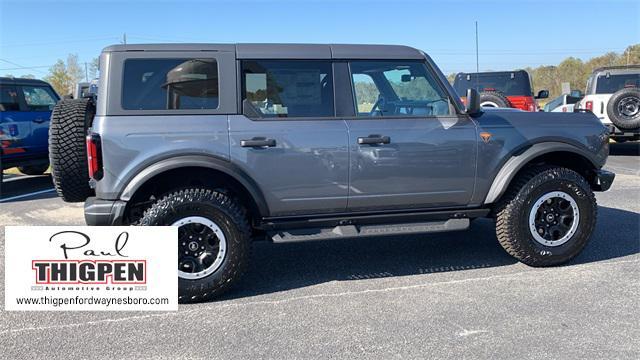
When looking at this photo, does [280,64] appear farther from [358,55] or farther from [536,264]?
[536,264]

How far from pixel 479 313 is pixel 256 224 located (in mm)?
1826

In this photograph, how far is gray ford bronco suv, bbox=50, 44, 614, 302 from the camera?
3.78 metres

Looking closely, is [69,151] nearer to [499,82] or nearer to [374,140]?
[374,140]

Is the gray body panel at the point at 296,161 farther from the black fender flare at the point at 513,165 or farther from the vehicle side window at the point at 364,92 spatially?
the black fender flare at the point at 513,165

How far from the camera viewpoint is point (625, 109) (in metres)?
10.5

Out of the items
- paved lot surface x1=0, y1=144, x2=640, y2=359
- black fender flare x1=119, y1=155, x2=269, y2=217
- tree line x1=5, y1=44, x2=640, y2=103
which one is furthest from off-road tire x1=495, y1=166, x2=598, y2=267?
tree line x1=5, y1=44, x2=640, y2=103

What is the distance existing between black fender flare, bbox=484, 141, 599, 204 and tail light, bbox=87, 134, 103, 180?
3160 mm

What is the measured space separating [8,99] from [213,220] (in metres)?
7.25

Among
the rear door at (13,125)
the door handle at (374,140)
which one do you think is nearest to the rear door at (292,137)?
the door handle at (374,140)

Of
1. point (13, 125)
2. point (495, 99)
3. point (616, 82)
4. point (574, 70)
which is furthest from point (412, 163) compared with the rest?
point (574, 70)

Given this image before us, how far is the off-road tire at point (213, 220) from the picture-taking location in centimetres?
378

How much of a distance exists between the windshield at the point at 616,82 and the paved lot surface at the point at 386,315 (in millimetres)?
8127

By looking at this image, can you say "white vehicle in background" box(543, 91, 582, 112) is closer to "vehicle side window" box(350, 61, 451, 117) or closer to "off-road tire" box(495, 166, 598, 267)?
"off-road tire" box(495, 166, 598, 267)

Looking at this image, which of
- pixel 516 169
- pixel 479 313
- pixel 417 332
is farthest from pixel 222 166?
pixel 516 169
